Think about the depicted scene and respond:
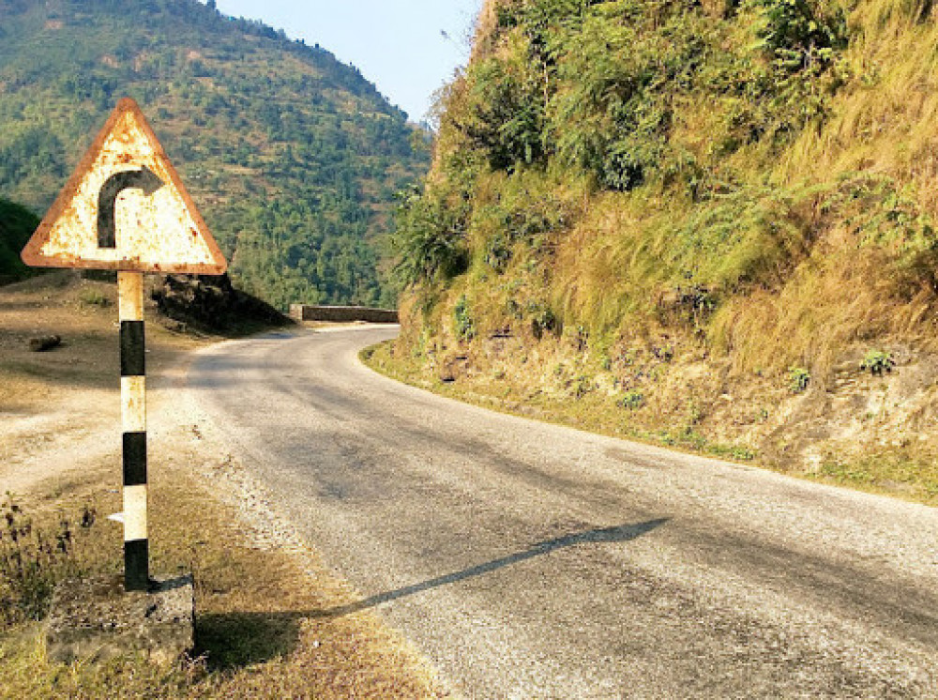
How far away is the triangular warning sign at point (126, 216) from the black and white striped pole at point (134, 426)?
5.4 inches

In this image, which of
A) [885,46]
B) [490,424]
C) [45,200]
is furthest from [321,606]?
[45,200]

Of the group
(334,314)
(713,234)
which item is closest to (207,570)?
(713,234)

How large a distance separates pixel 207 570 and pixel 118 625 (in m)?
1.36

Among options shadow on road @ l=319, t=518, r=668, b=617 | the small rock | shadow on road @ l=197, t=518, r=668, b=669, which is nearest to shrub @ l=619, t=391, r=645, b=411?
shadow on road @ l=319, t=518, r=668, b=617

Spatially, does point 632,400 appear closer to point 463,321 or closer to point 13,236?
point 463,321

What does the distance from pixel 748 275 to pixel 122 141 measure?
8.22 m

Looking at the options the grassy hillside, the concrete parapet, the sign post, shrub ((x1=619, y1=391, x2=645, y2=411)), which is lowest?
the concrete parapet

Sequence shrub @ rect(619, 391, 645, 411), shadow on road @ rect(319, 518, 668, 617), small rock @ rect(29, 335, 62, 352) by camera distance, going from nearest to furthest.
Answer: shadow on road @ rect(319, 518, 668, 617), shrub @ rect(619, 391, 645, 411), small rock @ rect(29, 335, 62, 352)

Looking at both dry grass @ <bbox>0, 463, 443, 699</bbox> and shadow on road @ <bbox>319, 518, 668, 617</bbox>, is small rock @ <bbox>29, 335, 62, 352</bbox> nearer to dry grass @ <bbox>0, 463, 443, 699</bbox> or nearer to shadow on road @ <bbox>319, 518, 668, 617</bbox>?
dry grass @ <bbox>0, 463, 443, 699</bbox>

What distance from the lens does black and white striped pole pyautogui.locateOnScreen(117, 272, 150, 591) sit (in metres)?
3.04

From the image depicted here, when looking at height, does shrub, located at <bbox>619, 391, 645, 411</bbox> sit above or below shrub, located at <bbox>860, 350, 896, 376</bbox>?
below

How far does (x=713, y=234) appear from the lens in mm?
9297

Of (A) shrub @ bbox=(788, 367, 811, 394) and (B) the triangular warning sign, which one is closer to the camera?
(B) the triangular warning sign

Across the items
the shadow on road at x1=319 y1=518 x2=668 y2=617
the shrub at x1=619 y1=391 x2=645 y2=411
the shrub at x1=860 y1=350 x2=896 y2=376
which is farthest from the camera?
the shrub at x1=619 y1=391 x2=645 y2=411
